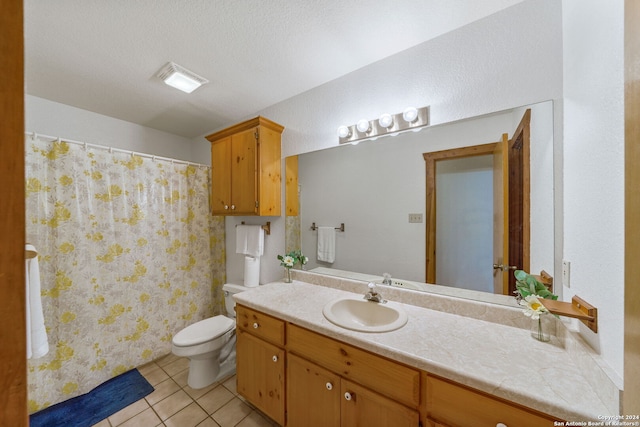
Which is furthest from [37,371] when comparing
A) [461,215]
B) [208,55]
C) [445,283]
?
[461,215]

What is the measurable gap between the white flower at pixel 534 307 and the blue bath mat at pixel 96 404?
250 cm

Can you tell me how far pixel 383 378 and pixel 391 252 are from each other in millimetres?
765

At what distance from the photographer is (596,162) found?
79 centimetres

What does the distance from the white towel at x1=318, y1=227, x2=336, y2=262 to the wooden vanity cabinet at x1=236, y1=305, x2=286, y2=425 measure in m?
0.64

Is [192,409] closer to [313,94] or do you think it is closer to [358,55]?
[313,94]

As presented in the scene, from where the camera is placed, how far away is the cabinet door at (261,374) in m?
1.33

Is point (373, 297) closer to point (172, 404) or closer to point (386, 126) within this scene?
point (386, 126)

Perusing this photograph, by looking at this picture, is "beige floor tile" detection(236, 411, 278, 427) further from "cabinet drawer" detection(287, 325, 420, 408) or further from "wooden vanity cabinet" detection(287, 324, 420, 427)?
"cabinet drawer" detection(287, 325, 420, 408)

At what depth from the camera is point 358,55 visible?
1.50 meters

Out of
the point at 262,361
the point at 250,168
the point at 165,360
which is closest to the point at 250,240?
the point at 250,168

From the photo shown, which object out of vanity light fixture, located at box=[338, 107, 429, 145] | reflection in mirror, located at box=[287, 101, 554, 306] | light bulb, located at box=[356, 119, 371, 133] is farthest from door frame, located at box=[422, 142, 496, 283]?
light bulb, located at box=[356, 119, 371, 133]

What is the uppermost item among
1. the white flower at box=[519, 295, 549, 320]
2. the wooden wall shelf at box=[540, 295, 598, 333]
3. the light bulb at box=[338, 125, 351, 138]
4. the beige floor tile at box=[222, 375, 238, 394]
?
the light bulb at box=[338, 125, 351, 138]

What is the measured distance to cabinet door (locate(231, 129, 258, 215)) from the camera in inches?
73.8

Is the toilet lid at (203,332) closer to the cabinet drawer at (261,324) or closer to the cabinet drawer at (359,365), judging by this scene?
the cabinet drawer at (261,324)
